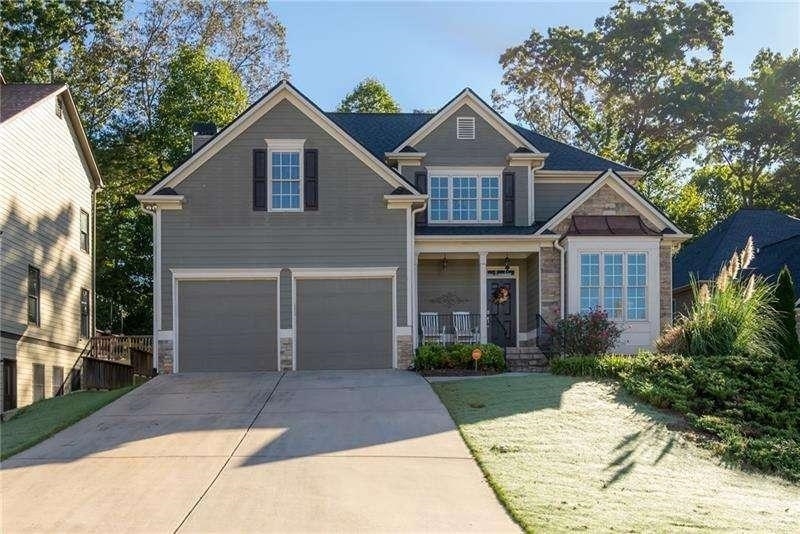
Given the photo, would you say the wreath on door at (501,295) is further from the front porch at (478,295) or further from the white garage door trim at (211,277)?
the white garage door trim at (211,277)

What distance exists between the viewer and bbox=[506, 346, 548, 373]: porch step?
874 inches

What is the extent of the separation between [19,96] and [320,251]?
26.9 feet

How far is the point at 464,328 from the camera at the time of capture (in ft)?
78.6

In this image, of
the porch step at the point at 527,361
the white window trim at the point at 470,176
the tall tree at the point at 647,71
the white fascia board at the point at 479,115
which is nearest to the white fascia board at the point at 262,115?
the white fascia board at the point at 479,115

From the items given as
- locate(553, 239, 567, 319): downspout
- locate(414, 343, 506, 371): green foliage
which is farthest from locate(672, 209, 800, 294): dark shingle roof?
locate(414, 343, 506, 371): green foliage

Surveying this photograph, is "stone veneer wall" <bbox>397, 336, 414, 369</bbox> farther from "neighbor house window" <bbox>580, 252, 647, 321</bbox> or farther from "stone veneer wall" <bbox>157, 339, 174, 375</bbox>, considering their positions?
"stone veneer wall" <bbox>157, 339, 174, 375</bbox>

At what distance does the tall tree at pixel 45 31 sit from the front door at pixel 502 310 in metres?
17.8

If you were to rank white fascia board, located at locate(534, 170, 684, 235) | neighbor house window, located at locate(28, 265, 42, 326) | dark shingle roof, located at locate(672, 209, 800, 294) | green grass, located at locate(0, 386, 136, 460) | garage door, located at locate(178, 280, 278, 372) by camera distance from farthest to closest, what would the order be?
dark shingle roof, located at locate(672, 209, 800, 294)
white fascia board, located at locate(534, 170, 684, 235)
neighbor house window, located at locate(28, 265, 42, 326)
garage door, located at locate(178, 280, 278, 372)
green grass, located at locate(0, 386, 136, 460)

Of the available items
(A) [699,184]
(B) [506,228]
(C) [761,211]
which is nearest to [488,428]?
(B) [506,228]

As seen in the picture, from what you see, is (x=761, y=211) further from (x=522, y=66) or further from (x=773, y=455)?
(x=773, y=455)

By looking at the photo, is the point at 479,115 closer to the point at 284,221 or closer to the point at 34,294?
the point at 284,221

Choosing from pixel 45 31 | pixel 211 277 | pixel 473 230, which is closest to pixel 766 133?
pixel 473 230

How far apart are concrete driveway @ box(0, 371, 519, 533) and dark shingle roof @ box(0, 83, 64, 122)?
7.92m

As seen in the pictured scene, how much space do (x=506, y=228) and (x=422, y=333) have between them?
339 centimetres
